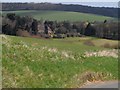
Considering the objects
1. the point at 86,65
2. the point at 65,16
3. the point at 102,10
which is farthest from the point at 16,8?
the point at 86,65

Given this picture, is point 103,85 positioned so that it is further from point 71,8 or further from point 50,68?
point 71,8

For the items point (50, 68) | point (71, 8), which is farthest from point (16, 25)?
point (71, 8)

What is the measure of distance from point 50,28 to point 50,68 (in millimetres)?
43806

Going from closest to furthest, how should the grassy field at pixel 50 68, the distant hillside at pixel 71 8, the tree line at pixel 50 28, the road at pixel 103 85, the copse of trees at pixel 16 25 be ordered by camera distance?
the grassy field at pixel 50 68 → the road at pixel 103 85 → the copse of trees at pixel 16 25 → the tree line at pixel 50 28 → the distant hillside at pixel 71 8

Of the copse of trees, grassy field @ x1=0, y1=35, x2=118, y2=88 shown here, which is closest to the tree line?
the copse of trees

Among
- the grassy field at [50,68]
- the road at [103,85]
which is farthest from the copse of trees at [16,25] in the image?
the road at [103,85]

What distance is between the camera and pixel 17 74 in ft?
50.4

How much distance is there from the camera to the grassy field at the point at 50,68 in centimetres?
1536

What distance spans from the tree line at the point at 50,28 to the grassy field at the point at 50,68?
29.2 meters

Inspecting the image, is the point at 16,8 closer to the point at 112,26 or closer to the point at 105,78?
the point at 112,26

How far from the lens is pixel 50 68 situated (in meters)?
17.3

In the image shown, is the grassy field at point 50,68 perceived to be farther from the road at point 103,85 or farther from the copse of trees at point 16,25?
the copse of trees at point 16,25

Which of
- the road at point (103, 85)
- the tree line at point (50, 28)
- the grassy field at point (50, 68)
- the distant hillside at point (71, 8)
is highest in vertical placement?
the grassy field at point (50, 68)

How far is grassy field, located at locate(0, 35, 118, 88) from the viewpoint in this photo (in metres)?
15.4
